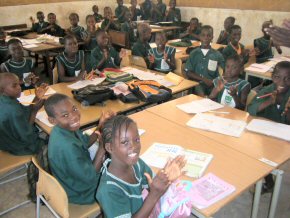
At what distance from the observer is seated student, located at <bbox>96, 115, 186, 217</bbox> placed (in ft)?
4.01

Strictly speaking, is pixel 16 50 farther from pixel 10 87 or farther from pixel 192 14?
pixel 192 14

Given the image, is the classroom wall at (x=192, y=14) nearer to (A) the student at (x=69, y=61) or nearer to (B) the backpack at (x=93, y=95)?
(A) the student at (x=69, y=61)

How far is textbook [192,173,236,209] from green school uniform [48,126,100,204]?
607 mm

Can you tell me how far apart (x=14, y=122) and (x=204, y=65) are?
2.31 meters

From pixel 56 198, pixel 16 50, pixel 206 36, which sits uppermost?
pixel 206 36

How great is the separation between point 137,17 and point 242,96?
21.0 ft

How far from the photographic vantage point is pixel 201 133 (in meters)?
1.99

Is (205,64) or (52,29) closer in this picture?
(205,64)

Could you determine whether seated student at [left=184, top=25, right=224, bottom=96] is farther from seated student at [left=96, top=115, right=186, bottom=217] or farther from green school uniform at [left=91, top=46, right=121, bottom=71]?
seated student at [left=96, top=115, right=186, bottom=217]

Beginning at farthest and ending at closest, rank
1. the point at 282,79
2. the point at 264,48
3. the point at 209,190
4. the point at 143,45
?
the point at 264,48, the point at 143,45, the point at 282,79, the point at 209,190

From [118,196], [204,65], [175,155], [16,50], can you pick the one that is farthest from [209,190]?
[16,50]

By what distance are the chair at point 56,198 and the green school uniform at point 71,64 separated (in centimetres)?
200

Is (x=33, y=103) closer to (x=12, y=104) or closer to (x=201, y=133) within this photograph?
(x=12, y=104)

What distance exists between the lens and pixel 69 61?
11.4ft
